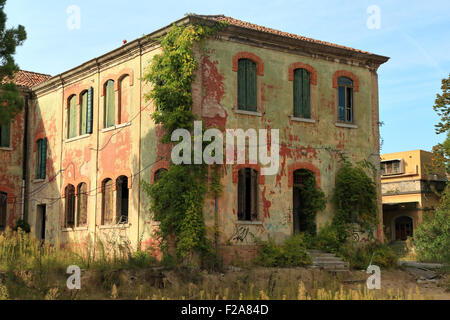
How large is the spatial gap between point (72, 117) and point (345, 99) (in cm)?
1174

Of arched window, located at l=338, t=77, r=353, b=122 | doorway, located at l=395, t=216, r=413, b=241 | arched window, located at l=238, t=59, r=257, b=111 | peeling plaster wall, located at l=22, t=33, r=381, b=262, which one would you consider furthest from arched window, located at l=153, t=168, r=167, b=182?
doorway, located at l=395, t=216, r=413, b=241

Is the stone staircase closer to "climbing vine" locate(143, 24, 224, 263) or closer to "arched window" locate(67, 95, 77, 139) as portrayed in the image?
"climbing vine" locate(143, 24, 224, 263)

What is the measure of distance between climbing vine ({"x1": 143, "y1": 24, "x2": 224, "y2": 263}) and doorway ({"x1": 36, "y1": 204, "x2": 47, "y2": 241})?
368 inches

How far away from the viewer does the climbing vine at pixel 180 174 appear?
18703 mm

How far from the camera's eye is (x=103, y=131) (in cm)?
2358

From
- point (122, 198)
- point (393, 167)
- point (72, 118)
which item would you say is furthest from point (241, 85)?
point (393, 167)

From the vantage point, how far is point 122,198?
2269cm

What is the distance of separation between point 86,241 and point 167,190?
644cm

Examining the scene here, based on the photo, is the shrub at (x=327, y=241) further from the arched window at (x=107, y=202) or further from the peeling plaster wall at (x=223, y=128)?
the arched window at (x=107, y=202)

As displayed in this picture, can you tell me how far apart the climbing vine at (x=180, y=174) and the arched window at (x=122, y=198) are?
2821 mm

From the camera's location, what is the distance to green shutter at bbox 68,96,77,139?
25.8 metres

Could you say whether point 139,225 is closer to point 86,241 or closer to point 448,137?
point 86,241

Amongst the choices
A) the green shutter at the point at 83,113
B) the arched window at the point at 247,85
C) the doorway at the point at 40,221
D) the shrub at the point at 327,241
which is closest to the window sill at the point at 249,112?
the arched window at the point at 247,85

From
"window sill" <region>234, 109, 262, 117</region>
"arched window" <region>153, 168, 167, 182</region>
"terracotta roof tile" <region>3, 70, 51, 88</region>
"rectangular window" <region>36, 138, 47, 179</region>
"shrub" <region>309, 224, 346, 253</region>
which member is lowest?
"shrub" <region>309, 224, 346, 253</region>
